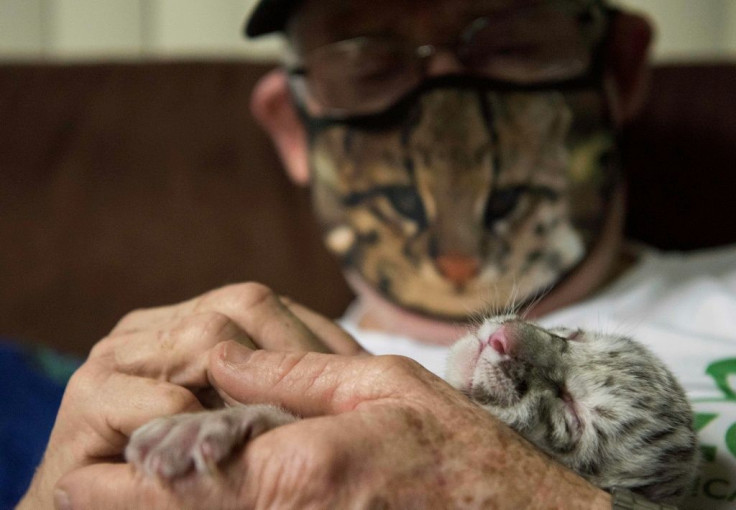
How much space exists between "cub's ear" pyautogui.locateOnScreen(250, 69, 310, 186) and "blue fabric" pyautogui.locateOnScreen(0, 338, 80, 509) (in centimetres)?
73

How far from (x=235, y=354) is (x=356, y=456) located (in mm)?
157

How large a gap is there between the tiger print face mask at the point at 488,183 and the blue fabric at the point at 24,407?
2.31ft

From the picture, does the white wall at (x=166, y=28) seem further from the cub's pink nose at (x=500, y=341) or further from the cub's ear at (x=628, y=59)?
the cub's pink nose at (x=500, y=341)

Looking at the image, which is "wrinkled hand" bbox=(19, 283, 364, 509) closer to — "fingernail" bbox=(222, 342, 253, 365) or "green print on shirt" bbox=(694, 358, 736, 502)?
"fingernail" bbox=(222, 342, 253, 365)

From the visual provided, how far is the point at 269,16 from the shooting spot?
4.66ft

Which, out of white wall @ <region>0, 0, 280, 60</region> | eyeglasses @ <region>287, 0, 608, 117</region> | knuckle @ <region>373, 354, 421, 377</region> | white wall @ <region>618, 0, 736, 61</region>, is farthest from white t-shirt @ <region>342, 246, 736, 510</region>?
white wall @ <region>0, 0, 280, 60</region>

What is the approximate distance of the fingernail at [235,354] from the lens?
0.61 meters

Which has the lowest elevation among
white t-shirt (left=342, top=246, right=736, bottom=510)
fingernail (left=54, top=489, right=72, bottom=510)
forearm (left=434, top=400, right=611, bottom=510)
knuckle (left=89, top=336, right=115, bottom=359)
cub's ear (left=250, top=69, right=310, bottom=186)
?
white t-shirt (left=342, top=246, right=736, bottom=510)

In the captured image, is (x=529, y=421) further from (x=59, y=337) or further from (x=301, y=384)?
(x=59, y=337)

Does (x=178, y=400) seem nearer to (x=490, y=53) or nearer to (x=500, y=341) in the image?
(x=500, y=341)

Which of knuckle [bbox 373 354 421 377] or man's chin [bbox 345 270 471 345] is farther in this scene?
man's chin [bbox 345 270 471 345]

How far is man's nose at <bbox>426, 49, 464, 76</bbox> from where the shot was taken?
131cm

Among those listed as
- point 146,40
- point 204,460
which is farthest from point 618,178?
point 146,40

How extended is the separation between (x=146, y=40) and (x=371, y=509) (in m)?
2.06
